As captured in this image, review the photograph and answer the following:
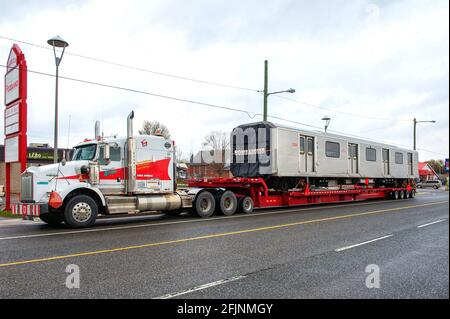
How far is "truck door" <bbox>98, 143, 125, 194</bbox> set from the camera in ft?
39.5

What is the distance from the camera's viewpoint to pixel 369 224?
11.4 meters

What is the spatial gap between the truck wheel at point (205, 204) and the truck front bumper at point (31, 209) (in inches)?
212

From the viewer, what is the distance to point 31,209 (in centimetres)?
1075

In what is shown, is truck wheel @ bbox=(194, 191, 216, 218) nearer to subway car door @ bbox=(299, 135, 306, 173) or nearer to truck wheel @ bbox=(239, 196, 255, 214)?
truck wheel @ bbox=(239, 196, 255, 214)

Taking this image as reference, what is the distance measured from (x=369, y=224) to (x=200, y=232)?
5.26m

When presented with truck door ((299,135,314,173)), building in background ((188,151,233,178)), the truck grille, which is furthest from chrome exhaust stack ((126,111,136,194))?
truck door ((299,135,314,173))

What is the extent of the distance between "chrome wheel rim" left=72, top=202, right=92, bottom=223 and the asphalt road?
53 cm

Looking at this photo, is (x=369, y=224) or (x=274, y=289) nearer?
(x=274, y=289)

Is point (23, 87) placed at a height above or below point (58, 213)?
above

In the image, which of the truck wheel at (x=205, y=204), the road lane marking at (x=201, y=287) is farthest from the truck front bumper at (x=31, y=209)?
the road lane marking at (x=201, y=287)

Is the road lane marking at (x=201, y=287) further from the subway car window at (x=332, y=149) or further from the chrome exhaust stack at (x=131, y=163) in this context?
the subway car window at (x=332, y=149)
